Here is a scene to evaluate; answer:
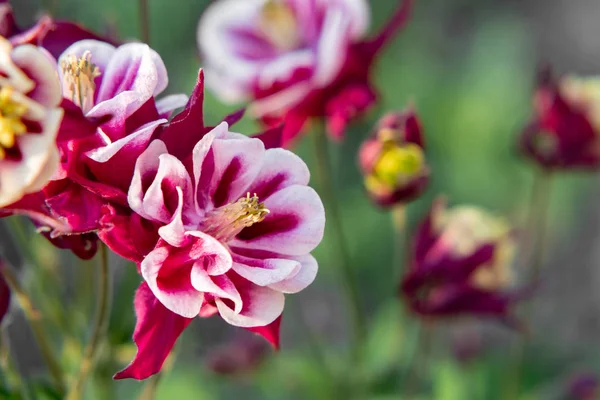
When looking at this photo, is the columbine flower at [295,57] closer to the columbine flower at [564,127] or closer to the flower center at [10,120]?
the columbine flower at [564,127]

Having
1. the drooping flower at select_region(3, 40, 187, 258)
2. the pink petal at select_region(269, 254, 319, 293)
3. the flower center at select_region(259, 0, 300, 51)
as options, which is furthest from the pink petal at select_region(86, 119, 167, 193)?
the flower center at select_region(259, 0, 300, 51)

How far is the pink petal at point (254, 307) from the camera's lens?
53 centimetres

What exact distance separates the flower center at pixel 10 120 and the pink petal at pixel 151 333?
0.13 m

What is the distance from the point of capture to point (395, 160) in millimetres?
841

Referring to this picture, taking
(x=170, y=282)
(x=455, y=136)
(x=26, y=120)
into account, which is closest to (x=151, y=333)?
(x=170, y=282)

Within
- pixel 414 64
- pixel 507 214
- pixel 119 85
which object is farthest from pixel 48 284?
pixel 414 64

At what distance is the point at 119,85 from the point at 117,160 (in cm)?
7

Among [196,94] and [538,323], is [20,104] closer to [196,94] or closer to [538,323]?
[196,94]

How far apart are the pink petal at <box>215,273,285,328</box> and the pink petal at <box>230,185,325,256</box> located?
0.10 feet

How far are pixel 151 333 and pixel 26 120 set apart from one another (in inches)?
6.1

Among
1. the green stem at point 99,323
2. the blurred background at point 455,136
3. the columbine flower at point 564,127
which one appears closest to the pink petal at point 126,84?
the green stem at point 99,323

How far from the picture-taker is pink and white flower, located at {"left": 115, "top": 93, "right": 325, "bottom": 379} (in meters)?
0.52

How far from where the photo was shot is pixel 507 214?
88.5 inches

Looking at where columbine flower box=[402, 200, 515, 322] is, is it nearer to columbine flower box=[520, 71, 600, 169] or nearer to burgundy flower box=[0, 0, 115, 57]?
columbine flower box=[520, 71, 600, 169]
